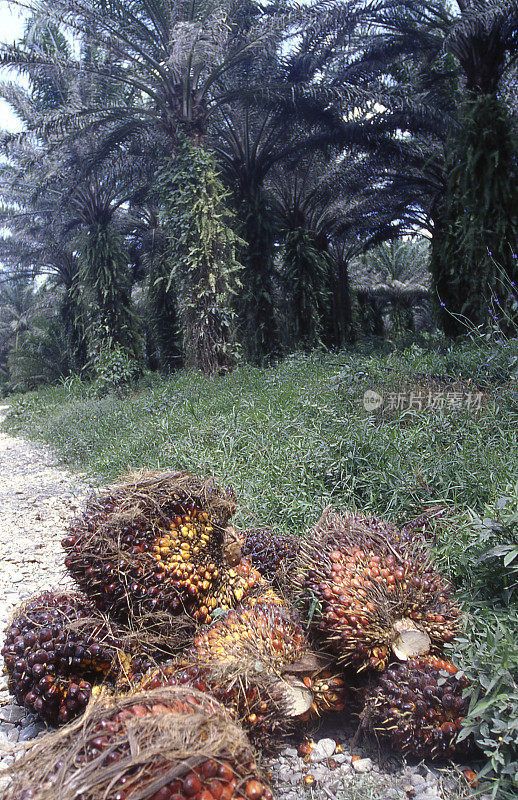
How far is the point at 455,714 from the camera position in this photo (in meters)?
1.61

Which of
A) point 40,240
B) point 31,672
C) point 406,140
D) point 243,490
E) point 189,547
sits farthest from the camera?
point 40,240

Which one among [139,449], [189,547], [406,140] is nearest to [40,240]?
[406,140]

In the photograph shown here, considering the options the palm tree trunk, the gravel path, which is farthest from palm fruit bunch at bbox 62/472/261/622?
the palm tree trunk

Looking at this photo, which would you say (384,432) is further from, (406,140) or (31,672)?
(406,140)

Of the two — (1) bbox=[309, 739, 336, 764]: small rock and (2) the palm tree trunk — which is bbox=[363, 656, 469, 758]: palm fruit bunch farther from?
(2) the palm tree trunk

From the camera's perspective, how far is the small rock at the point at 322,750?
170 centimetres

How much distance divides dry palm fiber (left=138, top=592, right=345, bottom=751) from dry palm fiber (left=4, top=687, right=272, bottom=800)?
10.0 inches

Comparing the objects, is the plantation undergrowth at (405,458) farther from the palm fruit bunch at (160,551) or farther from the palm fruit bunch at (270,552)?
the palm fruit bunch at (160,551)

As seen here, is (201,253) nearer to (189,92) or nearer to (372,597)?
(189,92)

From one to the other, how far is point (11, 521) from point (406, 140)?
1196 cm

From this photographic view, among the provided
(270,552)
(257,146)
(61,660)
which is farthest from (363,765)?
(257,146)

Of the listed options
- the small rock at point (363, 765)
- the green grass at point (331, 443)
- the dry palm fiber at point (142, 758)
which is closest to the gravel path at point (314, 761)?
the small rock at point (363, 765)

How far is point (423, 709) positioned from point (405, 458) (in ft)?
5.64

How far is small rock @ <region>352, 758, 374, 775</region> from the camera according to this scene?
164cm
